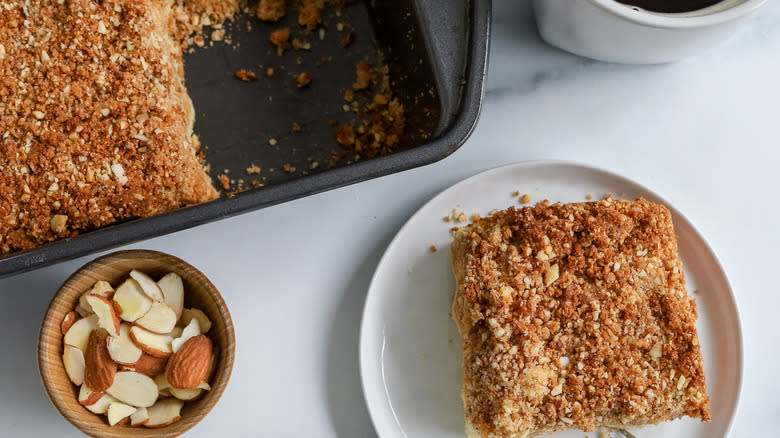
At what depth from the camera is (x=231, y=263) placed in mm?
1389

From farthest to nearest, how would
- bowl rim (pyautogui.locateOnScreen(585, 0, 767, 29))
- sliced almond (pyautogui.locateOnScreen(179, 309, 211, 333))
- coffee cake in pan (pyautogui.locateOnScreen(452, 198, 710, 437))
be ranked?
sliced almond (pyautogui.locateOnScreen(179, 309, 211, 333)) < coffee cake in pan (pyautogui.locateOnScreen(452, 198, 710, 437)) < bowl rim (pyautogui.locateOnScreen(585, 0, 767, 29))

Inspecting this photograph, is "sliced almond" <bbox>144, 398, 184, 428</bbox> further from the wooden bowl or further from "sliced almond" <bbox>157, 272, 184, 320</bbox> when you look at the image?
"sliced almond" <bbox>157, 272, 184, 320</bbox>

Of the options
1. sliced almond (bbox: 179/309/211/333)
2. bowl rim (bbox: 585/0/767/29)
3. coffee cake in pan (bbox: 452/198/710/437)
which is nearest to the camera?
bowl rim (bbox: 585/0/767/29)

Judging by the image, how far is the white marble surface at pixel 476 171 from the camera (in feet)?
4.53

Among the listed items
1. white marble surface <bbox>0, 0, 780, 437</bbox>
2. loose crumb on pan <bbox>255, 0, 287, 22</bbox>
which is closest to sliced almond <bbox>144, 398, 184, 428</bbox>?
white marble surface <bbox>0, 0, 780, 437</bbox>

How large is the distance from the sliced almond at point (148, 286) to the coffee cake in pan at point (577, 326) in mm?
590


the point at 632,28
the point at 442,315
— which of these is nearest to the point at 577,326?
the point at 442,315

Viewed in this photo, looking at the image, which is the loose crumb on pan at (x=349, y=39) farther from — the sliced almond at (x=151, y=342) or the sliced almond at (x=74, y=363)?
the sliced almond at (x=74, y=363)

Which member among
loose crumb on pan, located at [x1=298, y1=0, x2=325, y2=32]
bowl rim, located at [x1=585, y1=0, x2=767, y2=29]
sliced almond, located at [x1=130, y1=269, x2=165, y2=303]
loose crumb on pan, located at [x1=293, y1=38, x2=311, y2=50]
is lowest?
sliced almond, located at [x1=130, y1=269, x2=165, y2=303]

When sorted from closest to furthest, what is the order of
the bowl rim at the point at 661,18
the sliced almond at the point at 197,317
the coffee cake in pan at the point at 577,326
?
1. the bowl rim at the point at 661,18
2. the coffee cake in pan at the point at 577,326
3. the sliced almond at the point at 197,317

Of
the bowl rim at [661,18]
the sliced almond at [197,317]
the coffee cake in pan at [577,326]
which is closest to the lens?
the bowl rim at [661,18]

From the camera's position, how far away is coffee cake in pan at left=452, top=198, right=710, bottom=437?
119 centimetres

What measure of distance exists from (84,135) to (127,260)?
0.25m

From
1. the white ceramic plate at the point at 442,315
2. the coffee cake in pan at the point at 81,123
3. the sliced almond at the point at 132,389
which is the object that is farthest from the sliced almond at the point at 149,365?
the white ceramic plate at the point at 442,315
